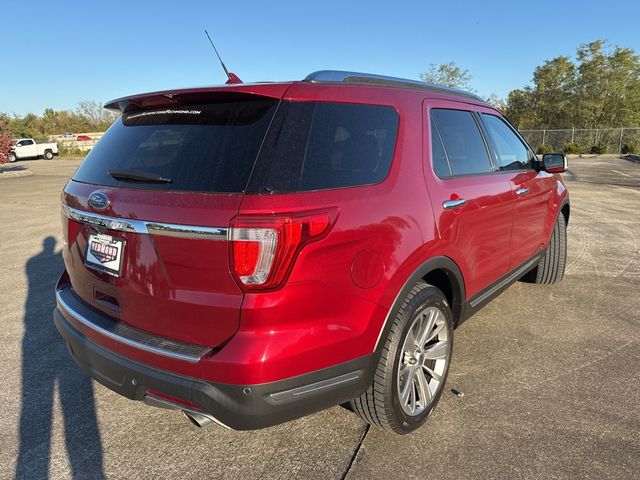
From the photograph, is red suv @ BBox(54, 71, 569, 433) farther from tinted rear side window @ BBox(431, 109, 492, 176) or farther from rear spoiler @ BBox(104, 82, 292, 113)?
tinted rear side window @ BBox(431, 109, 492, 176)

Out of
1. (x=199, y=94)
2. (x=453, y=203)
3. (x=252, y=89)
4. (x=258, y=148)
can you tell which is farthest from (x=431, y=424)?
(x=199, y=94)

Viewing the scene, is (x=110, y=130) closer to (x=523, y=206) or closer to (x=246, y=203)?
(x=246, y=203)

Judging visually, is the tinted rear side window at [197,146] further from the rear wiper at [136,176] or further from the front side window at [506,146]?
the front side window at [506,146]

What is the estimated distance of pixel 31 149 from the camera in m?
36.6

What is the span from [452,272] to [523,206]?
1381 mm

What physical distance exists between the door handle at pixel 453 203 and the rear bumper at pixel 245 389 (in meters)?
0.99

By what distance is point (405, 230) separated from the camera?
222 centimetres

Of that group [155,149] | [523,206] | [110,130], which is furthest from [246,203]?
[523,206]

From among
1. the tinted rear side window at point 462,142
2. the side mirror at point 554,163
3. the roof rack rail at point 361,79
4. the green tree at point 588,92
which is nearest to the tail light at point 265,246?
the roof rack rail at point 361,79

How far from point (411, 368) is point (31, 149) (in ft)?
139

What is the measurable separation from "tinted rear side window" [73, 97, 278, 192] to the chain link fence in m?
34.3

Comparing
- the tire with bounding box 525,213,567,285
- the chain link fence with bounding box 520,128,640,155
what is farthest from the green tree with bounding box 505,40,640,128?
the tire with bounding box 525,213,567,285

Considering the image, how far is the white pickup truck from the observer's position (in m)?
35.6

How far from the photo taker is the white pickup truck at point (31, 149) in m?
35.6
